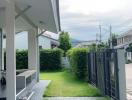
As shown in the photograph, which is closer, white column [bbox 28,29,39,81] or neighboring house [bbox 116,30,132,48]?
white column [bbox 28,29,39,81]

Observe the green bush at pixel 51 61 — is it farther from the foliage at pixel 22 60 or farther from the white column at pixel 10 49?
the white column at pixel 10 49

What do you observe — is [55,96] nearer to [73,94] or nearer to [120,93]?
[73,94]

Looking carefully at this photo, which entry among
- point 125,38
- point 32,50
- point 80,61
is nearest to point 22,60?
point 80,61

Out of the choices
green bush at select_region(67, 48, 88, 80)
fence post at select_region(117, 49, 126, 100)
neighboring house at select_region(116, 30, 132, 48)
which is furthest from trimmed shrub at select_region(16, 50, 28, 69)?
neighboring house at select_region(116, 30, 132, 48)

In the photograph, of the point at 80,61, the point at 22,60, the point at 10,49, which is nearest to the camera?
the point at 10,49

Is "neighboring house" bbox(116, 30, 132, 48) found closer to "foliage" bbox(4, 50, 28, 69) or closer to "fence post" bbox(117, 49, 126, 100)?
"foliage" bbox(4, 50, 28, 69)

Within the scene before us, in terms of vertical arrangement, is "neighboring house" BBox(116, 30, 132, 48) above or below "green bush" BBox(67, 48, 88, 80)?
above

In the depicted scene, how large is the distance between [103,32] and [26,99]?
58271mm

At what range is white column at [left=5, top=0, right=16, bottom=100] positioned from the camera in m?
7.29

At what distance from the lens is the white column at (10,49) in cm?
729

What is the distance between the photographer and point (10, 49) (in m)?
7.36

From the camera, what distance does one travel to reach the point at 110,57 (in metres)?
10.2

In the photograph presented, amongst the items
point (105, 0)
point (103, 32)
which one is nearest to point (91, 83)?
point (105, 0)

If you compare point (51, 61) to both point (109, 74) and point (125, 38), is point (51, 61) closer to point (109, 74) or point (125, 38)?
point (109, 74)
